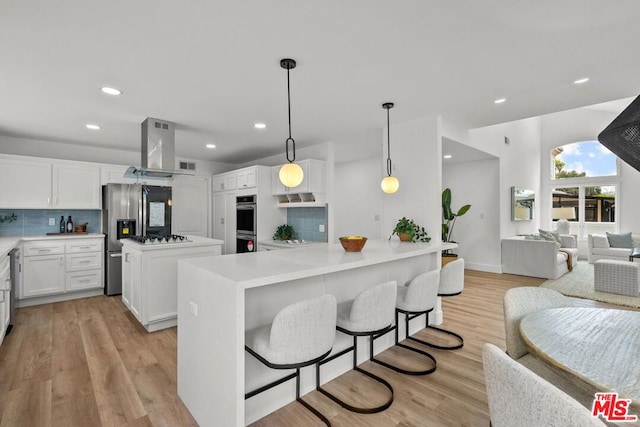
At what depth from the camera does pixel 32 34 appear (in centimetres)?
197

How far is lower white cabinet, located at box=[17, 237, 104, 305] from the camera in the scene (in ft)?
14.0

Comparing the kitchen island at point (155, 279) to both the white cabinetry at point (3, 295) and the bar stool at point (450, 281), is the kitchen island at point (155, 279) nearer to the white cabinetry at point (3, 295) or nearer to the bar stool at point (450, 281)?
the white cabinetry at point (3, 295)

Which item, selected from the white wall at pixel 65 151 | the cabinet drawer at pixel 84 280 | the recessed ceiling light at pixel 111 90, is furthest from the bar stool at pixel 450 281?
the white wall at pixel 65 151

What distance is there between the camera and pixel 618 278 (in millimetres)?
4578

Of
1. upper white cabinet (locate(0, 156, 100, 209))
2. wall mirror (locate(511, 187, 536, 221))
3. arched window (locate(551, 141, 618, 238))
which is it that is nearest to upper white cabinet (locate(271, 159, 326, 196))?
upper white cabinet (locate(0, 156, 100, 209))

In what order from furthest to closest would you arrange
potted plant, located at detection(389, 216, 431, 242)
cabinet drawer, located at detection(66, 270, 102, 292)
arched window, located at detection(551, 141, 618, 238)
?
arched window, located at detection(551, 141, 618, 238), cabinet drawer, located at detection(66, 270, 102, 292), potted plant, located at detection(389, 216, 431, 242)

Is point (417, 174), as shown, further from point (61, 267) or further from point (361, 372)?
point (61, 267)

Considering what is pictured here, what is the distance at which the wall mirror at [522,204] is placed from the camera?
6.80 m

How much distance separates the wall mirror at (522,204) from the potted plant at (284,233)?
4.89 m

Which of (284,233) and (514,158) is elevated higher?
(514,158)

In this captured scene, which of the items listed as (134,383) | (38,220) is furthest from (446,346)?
(38,220)

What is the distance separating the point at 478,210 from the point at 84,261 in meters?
7.31

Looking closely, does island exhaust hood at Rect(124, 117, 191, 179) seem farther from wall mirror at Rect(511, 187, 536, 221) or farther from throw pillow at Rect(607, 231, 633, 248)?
throw pillow at Rect(607, 231, 633, 248)

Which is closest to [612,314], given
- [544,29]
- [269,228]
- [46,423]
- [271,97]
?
[544,29]
